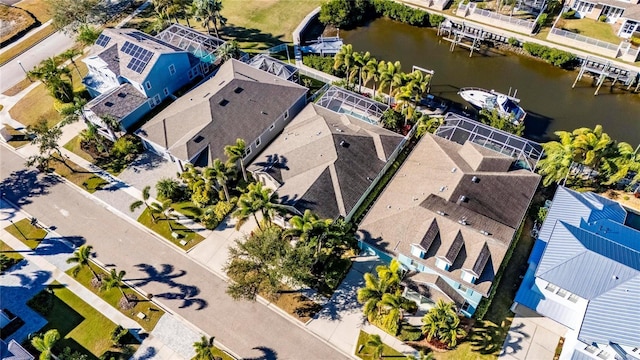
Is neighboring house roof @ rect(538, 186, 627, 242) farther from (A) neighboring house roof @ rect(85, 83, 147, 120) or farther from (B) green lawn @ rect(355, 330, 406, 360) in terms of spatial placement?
(A) neighboring house roof @ rect(85, 83, 147, 120)

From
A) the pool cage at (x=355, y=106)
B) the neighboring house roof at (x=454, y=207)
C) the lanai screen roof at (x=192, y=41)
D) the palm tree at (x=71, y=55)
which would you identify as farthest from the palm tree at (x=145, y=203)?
the palm tree at (x=71, y=55)

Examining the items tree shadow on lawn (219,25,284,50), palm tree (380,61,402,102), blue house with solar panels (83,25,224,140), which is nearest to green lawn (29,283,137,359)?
blue house with solar panels (83,25,224,140)

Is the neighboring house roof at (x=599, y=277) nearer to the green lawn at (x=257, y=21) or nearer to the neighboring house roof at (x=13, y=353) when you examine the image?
the neighboring house roof at (x=13, y=353)

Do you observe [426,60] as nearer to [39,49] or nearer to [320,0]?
[320,0]

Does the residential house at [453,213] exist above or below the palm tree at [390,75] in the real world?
below

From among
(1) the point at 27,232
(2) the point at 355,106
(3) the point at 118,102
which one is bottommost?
(1) the point at 27,232

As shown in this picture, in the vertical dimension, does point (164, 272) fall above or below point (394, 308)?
below

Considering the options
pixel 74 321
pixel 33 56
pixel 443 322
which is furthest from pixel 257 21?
pixel 443 322

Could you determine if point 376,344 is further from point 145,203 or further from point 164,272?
point 145,203
